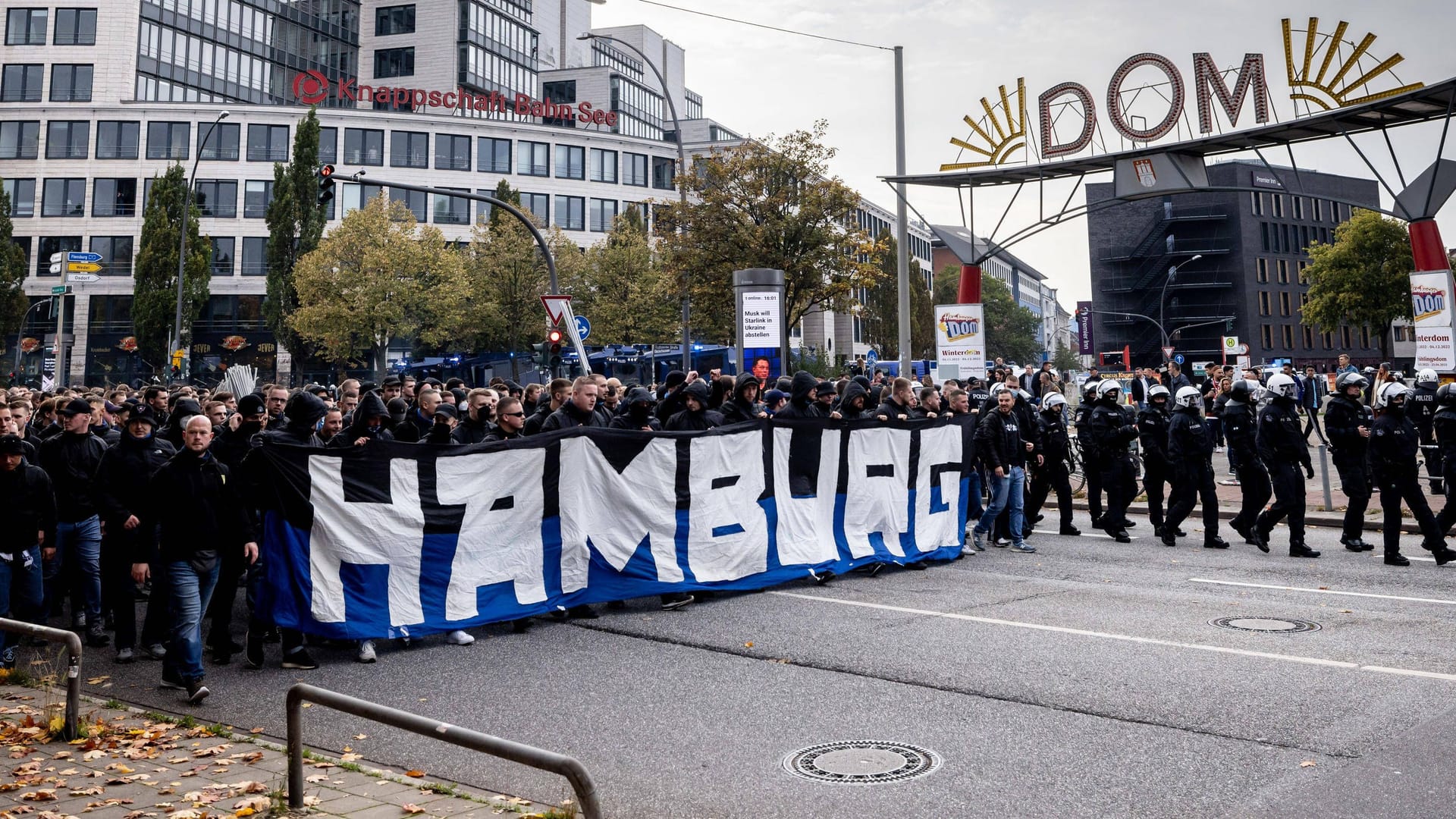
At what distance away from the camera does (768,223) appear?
108 feet

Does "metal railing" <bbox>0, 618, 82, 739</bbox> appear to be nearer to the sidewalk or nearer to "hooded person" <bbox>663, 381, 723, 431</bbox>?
the sidewalk

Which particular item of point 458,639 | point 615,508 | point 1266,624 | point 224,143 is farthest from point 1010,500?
point 224,143

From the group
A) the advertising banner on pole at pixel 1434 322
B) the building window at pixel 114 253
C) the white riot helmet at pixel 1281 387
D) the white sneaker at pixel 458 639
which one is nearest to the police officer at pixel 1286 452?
the white riot helmet at pixel 1281 387

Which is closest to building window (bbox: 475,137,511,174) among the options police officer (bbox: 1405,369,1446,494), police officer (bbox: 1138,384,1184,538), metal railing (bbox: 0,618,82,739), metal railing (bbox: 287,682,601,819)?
police officer (bbox: 1405,369,1446,494)

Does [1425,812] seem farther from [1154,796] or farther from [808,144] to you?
[808,144]

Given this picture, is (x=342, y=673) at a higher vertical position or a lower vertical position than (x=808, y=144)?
lower

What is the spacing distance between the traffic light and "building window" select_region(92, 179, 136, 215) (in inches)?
1904

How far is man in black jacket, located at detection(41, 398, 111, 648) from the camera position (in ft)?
29.7

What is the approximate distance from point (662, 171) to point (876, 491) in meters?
67.1

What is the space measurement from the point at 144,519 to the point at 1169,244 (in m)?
97.3

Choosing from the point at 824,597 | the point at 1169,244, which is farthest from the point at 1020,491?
the point at 1169,244

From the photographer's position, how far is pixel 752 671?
760 centimetres

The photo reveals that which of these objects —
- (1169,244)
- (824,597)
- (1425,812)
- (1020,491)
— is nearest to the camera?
(1425,812)

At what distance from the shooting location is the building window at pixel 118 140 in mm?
64000
